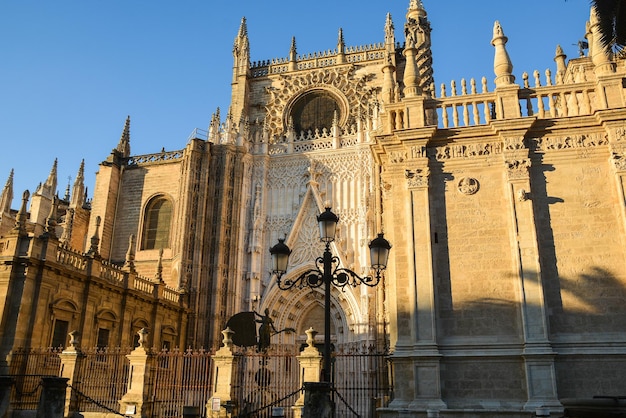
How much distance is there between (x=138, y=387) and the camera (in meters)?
13.1

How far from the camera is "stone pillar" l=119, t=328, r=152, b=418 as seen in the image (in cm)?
1289

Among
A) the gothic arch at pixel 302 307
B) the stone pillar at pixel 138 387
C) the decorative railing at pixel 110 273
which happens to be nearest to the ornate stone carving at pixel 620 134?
the stone pillar at pixel 138 387

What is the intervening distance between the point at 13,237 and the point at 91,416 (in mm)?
5997

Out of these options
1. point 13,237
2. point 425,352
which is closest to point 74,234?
point 13,237

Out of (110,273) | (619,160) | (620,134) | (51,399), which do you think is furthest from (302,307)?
(620,134)

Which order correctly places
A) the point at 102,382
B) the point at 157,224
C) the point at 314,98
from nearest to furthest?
the point at 102,382
the point at 157,224
the point at 314,98

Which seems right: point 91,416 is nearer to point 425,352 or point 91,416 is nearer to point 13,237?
point 13,237

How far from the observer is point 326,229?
371 inches

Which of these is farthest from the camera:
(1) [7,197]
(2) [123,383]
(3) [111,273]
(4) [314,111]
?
(1) [7,197]

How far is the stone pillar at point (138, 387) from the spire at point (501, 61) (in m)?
10.7

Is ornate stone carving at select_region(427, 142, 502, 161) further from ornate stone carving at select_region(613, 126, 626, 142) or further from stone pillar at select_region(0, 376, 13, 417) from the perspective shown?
stone pillar at select_region(0, 376, 13, 417)

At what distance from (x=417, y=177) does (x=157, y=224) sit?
60.1ft

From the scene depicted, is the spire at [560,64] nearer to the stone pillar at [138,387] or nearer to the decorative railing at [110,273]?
the stone pillar at [138,387]

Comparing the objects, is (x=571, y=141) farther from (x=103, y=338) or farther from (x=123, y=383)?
(x=103, y=338)
